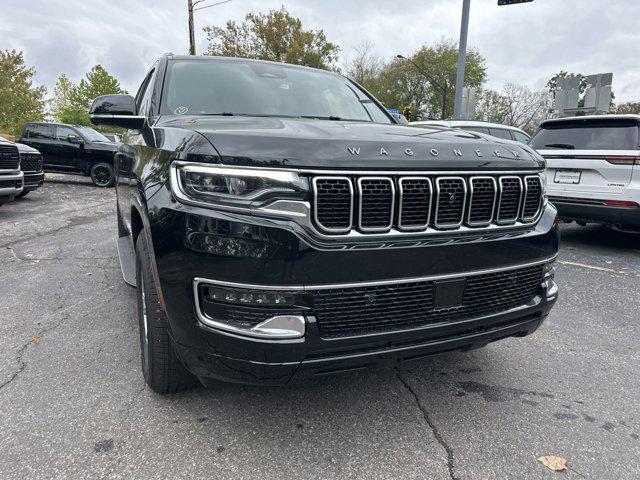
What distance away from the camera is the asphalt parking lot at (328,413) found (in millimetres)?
1972

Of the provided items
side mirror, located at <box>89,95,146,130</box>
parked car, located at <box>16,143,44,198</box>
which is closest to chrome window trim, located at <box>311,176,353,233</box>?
side mirror, located at <box>89,95,146,130</box>

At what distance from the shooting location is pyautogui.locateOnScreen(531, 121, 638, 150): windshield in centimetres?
564

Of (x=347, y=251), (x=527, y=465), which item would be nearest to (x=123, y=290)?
(x=347, y=251)

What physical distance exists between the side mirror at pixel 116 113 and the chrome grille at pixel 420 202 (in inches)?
63.9

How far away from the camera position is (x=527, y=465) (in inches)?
78.6

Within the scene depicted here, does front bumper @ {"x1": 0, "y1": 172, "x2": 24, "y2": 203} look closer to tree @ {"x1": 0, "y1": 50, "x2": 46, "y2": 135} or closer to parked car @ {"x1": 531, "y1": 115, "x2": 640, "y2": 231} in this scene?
parked car @ {"x1": 531, "y1": 115, "x2": 640, "y2": 231}

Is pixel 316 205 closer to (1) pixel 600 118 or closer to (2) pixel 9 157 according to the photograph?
(1) pixel 600 118

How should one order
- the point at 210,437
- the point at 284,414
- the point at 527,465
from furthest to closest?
the point at 284,414
the point at 210,437
the point at 527,465

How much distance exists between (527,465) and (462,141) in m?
1.47

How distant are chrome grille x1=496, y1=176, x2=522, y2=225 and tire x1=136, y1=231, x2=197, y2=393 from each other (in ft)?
5.33

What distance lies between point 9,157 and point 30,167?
1908 millimetres

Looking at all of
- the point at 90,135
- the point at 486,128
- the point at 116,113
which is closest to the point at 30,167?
the point at 90,135

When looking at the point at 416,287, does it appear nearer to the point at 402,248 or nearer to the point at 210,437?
the point at 402,248

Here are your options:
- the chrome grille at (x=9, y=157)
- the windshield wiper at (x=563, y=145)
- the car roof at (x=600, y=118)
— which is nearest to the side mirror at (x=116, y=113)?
the windshield wiper at (x=563, y=145)
